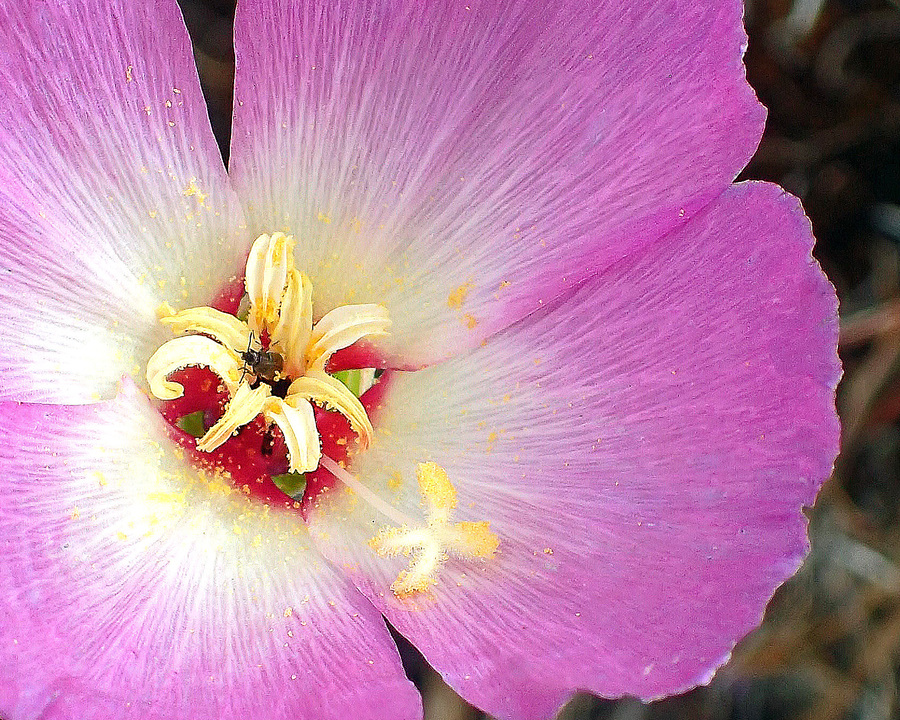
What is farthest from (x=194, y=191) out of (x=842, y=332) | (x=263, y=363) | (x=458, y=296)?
(x=842, y=332)

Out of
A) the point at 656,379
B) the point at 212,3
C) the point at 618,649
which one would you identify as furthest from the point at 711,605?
the point at 212,3

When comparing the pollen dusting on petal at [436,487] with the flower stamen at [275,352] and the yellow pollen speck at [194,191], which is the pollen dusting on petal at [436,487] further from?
the yellow pollen speck at [194,191]

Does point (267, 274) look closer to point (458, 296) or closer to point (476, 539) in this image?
point (458, 296)

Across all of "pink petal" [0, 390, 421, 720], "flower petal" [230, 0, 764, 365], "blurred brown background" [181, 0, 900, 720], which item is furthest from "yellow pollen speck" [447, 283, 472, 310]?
"blurred brown background" [181, 0, 900, 720]

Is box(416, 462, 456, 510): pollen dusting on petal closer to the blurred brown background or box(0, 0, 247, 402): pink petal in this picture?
box(0, 0, 247, 402): pink petal

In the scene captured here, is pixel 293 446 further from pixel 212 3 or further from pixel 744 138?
pixel 212 3
